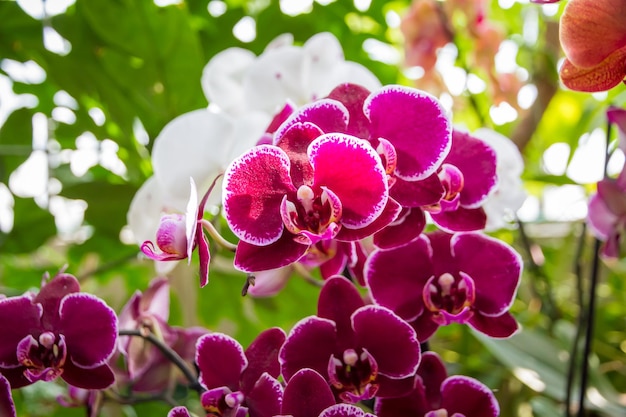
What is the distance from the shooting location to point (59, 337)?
0.85ft

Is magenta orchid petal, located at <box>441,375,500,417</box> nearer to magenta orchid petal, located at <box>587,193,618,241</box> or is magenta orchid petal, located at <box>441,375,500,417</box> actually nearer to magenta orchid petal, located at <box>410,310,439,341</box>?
magenta orchid petal, located at <box>410,310,439,341</box>

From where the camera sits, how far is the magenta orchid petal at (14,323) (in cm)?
Result: 25

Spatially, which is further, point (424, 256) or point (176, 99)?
point (176, 99)

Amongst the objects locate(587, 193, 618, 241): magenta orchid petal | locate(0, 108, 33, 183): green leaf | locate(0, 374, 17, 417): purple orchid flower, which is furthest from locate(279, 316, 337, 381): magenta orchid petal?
locate(0, 108, 33, 183): green leaf

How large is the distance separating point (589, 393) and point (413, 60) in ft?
1.52

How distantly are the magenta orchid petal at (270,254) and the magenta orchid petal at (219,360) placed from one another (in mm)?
48

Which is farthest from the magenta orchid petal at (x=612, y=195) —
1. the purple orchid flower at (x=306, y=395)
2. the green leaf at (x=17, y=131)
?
the green leaf at (x=17, y=131)

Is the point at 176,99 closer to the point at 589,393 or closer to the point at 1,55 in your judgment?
the point at 1,55

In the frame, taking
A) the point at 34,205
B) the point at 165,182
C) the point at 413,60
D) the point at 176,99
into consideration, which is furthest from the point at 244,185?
the point at 413,60

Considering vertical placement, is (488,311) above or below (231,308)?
above

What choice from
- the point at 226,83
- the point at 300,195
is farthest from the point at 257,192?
the point at 226,83

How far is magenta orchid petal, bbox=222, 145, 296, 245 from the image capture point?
21 cm

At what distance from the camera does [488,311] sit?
0.89 feet

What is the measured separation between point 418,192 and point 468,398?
9 centimetres
